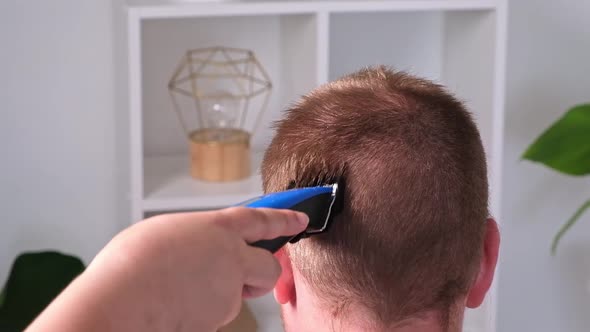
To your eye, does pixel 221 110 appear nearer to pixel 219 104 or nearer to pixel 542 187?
pixel 219 104

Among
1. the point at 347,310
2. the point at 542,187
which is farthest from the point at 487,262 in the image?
the point at 542,187

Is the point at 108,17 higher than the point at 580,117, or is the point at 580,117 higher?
the point at 108,17

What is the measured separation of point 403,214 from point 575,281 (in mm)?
1677

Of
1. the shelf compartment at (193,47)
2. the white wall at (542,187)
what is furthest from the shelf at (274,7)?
the white wall at (542,187)

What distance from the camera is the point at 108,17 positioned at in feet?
6.59

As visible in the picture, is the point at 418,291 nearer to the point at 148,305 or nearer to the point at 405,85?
the point at 405,85

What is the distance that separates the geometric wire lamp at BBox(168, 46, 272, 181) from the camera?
71.3 inches

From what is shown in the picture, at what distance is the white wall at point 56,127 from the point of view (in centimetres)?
199

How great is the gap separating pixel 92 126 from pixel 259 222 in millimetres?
1511

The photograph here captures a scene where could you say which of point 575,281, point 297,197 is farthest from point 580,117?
point 297,197

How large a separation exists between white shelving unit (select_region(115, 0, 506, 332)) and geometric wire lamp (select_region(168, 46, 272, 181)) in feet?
0.08

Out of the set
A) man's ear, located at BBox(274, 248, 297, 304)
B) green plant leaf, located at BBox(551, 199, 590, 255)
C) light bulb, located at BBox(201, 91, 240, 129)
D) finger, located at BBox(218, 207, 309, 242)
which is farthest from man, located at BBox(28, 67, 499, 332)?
green plant leaf, located at BBox(551, 199, 590, 255)

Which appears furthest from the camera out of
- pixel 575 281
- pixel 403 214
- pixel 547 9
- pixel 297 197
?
pixel 575 281

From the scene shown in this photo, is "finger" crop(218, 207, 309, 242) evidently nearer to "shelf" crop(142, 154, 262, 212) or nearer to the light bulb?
"shelf" crop(142, 154, 262, 212)
